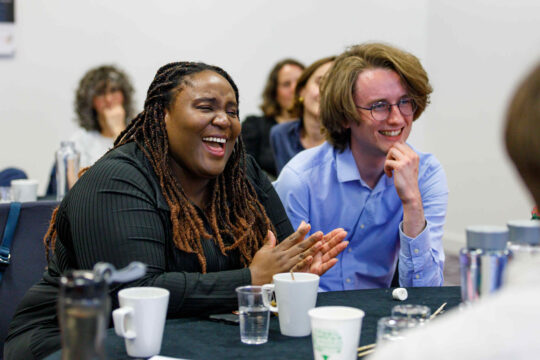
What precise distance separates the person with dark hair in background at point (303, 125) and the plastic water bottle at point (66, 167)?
112 centimetres

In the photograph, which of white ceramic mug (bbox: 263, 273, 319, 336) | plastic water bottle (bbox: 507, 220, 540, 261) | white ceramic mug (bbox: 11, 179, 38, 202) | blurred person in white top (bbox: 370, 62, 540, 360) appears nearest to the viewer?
blurred person in white top (bbox: 370, 62, 540, 360)

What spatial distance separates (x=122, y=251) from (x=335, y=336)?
2.06 feet

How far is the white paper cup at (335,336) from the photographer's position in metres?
1.08

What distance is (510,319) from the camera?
64cm

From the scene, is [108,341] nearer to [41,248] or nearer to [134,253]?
[134,253]

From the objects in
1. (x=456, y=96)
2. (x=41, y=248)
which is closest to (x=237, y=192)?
(x=41, y=248)

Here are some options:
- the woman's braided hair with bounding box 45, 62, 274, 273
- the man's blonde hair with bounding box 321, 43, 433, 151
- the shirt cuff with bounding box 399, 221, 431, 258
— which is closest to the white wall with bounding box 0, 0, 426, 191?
the man's blonde hair with bounding box 321, 43, 433, 151

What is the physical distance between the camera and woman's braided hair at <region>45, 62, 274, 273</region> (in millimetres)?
1689

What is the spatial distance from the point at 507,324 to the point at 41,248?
5.44 feet

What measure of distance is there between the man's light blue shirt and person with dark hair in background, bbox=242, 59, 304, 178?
6.78 feet

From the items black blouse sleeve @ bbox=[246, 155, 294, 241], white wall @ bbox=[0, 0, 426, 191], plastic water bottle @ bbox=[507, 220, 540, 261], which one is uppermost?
white wall @ bbox=[0, 0, 426, 191]

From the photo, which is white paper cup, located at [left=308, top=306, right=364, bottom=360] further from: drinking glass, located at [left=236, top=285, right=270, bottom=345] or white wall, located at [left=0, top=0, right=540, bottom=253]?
white wall, located at [left=0, top=0, right=540, bottom=253]

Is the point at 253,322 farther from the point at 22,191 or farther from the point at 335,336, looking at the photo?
the point at 22,191

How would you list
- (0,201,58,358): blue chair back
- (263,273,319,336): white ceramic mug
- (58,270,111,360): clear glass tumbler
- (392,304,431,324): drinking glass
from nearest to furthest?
(58,270,111,360): clear glass tumbler, (392,304,431,324): drinking glass, (263,273,319,336): white ceramic mug, (0,201,58,358): blue chair back
